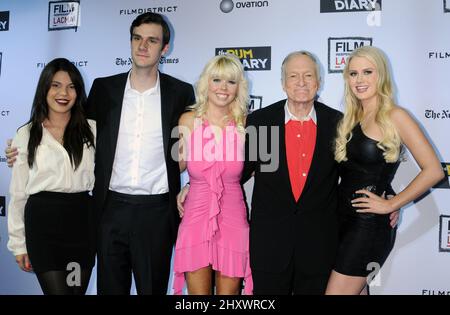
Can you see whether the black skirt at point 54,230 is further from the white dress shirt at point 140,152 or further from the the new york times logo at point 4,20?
the the new york times logo at point 4,20

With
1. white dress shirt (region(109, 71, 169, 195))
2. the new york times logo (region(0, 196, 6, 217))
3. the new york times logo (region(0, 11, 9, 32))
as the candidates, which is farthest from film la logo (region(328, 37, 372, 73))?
the new york times logo (region(0, 196, 6, 217))

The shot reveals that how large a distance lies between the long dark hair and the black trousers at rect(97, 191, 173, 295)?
337mm

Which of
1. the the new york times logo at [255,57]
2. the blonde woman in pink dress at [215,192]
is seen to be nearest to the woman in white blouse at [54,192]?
the blonde woman in pink dress at [215,192]

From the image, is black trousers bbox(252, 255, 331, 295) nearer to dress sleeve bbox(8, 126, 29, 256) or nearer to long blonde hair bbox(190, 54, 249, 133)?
long blonde hair bbox(190, 54, 249, 133)

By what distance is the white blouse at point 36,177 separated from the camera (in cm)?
235

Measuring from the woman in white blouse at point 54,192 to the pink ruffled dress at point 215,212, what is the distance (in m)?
0.57

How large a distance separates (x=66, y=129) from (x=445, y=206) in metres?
2.48

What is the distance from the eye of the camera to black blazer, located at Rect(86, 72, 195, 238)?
→ 2488mm

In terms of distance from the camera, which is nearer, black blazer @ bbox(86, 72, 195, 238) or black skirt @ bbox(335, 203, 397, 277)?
black skirt @ bbox(335, 203, 397, 277)

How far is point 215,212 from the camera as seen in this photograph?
232 cm

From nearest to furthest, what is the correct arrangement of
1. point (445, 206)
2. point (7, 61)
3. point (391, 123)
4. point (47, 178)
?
1. point (391, 123)
2. point (47, 178)
3. point (445, 206)
4. point (7, 61)

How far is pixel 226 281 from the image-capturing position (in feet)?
7.76
